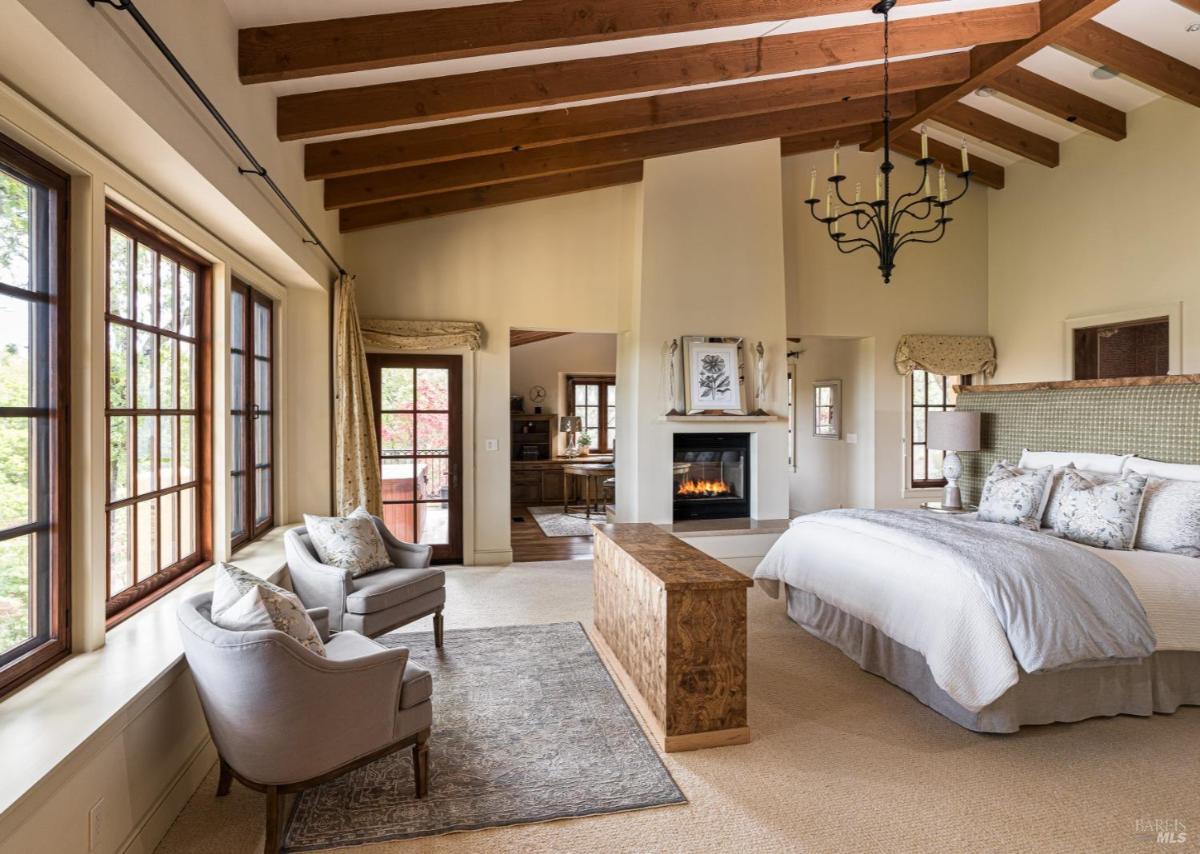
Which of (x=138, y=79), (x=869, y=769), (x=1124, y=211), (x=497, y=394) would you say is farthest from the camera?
(x=497, y=394)

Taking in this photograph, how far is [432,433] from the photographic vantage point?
5.94 meters

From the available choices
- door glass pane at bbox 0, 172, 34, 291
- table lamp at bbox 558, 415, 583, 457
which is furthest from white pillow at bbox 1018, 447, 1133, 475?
table lamp at bbox 558, 415, 583, 457

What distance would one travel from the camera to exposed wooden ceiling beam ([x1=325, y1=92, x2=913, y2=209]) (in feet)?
15.7

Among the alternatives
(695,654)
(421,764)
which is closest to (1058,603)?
(695,654)

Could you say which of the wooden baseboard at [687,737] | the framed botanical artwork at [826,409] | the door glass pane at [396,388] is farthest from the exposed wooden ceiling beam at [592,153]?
the wooden baseboard at [687,737]

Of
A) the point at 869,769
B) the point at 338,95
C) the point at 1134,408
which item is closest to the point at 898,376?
the point at 1134,408

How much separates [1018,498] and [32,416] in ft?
15.3

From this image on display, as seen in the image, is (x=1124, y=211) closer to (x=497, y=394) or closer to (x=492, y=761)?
(x=497, y=394)

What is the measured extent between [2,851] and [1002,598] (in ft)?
10.5

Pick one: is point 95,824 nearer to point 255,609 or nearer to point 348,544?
point 255,609

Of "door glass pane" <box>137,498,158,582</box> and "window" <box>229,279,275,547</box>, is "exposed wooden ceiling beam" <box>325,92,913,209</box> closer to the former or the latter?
"window" <box>229,279,275,547</box>

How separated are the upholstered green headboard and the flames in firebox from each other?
201 centimetres

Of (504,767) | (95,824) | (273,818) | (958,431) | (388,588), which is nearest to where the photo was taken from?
(95,824)

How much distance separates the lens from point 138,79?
2021 millimetres
